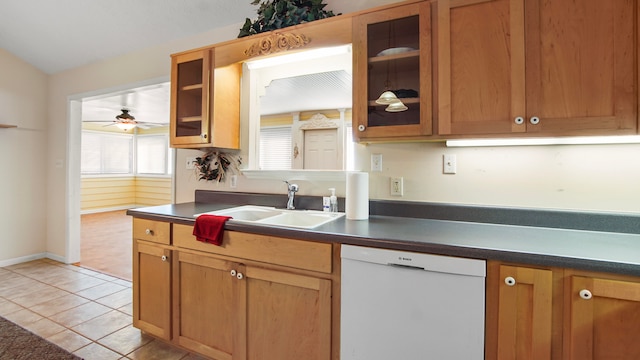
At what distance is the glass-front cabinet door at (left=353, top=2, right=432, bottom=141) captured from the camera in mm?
1543

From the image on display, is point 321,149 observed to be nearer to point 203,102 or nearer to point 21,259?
point 203,102

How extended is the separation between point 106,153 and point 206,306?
7.75 m

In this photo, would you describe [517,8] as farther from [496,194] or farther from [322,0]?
[322,0]

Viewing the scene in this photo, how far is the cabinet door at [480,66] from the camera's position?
4.37 ft

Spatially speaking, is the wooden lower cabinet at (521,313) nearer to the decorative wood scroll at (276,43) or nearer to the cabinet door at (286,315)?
the cabinet door at (286,315)

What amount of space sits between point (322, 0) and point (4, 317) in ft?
10.9

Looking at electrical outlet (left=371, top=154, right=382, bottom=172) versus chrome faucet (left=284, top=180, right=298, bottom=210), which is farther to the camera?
chrome faucet (left=284, top=180, right=298, bottom=210)

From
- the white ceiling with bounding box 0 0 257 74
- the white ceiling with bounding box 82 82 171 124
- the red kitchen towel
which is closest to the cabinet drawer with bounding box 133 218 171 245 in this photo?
the red kitchen towel

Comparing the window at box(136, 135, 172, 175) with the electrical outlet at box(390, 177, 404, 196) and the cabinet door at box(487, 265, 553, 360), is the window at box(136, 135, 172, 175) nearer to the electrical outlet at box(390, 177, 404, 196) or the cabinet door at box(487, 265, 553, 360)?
the electrical outlet at box(390, 177, 404, 196)

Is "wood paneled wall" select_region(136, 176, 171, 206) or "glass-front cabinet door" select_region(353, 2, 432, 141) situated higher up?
"glass-front cabinet door" select_region(353, 2, 432, 141)

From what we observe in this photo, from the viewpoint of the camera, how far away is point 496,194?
1.66 metres

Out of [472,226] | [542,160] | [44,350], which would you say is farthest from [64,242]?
Answer: [542,160]

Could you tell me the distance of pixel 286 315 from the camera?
4.87ft

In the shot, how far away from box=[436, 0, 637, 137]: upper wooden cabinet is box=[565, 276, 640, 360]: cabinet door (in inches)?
24.5
